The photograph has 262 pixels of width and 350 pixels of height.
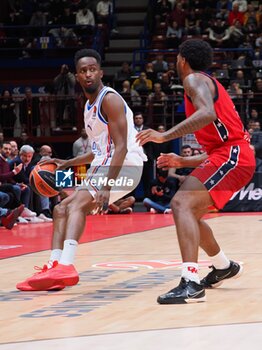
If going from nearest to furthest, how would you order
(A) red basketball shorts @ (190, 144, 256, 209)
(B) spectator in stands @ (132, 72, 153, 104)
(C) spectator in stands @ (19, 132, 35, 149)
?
(A) red basketball shorts @ (190, 144, 256, 209)
(C) spectator in stands @ (19, 132, 35, 149)
(B) spectator in stands @ (132, 72, 153, 104)

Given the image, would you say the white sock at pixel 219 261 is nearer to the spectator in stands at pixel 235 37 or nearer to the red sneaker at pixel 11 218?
the red sneaker at pixel 11 218

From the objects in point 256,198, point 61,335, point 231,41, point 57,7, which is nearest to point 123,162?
point 61,335

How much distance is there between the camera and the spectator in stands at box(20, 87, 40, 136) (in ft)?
69.1

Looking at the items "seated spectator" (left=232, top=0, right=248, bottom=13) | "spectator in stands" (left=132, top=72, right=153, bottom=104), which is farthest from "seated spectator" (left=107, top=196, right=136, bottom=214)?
"seated spectator" (left=232, top=0, right=248, bottom=13)

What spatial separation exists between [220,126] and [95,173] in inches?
45.7

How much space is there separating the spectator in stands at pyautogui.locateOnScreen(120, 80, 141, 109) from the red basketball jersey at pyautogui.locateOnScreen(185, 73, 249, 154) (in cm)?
1428

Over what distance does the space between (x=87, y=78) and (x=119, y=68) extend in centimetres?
1852

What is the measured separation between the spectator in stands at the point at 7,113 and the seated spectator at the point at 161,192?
15.9 ft

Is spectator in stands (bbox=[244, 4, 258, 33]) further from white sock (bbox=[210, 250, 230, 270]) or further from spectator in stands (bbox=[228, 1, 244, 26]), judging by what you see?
white sock (bbox=[210, 250, 230, 270])

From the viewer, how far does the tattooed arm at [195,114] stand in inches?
237

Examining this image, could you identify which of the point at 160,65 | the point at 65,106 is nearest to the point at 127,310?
the point at 65,106

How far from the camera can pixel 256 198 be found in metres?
17.8

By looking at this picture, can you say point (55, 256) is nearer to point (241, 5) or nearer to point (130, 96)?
point (130, 96)

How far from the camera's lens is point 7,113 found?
21.4 m
